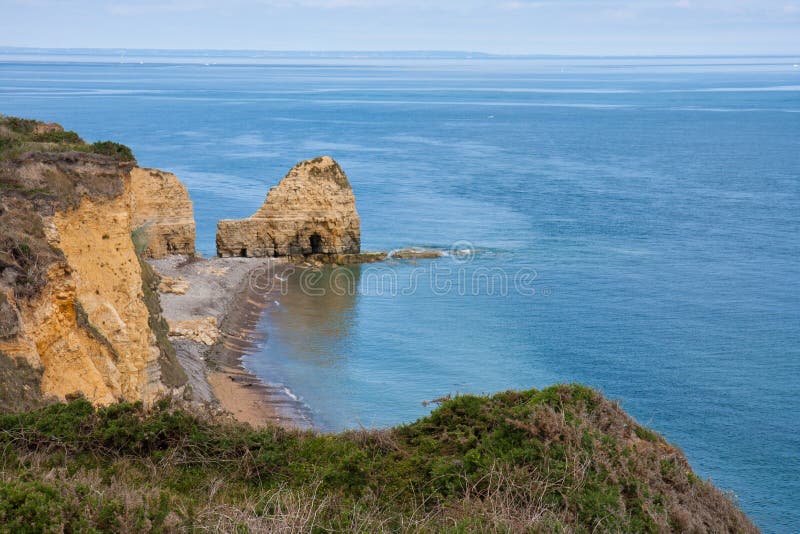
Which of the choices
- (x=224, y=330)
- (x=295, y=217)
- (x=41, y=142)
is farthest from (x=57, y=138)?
(x=295, y=217)

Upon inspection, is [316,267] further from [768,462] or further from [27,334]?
[27,334]

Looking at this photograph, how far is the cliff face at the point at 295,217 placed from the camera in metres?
62.2

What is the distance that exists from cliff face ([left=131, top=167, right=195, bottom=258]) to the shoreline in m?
1.24

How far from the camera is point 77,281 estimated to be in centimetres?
2445

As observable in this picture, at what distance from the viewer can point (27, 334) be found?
67.9ft

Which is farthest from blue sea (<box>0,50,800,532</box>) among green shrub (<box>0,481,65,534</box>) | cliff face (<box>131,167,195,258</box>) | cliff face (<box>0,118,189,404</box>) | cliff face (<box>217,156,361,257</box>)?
green shrub (<box>0,481,65,534</box>)

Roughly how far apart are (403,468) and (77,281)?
1365 centimetres

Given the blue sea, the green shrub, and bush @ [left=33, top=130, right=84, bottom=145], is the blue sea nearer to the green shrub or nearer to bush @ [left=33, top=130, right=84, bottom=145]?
bush @ [left=33, top=130, right=84, bottom=145]

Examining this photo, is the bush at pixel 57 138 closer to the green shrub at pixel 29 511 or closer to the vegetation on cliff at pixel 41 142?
the vegetation on cliff at pixel 41 142

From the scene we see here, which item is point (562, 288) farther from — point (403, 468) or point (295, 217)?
point (403, 468)

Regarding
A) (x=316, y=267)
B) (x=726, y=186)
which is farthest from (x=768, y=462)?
(x=726, y=186)

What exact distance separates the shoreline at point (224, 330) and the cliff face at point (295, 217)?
5.79ft

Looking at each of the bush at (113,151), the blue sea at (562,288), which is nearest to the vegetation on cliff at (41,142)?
the bush at (113,151)

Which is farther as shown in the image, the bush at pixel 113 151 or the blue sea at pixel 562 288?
the blue sea at pixel 562 288
